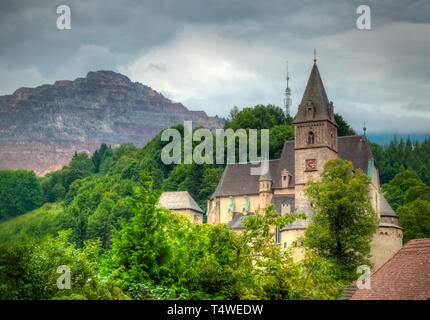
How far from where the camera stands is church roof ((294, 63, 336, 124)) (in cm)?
7812

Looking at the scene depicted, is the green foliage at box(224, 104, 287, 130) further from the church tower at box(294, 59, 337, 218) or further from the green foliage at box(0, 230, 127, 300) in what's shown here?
the green foliage at box(0, 230, 127, 300)

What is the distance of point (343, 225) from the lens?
2477 inches

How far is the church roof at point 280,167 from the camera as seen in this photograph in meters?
80.4

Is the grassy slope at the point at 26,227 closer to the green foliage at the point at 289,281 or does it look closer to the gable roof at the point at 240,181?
the green foliage at the point at 289,281

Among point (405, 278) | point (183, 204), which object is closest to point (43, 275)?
point (405, 278)

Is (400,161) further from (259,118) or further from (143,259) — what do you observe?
(143,259)

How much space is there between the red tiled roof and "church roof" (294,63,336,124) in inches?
2067

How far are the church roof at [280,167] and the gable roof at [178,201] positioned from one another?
12.0 meters

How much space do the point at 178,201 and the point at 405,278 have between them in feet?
265

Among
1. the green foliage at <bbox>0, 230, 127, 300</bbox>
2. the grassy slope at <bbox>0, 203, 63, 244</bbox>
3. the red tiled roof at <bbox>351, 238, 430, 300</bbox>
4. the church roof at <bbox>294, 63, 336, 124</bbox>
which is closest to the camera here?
the grassy slope at <bbox>0, 203, 63, 244</bbox>

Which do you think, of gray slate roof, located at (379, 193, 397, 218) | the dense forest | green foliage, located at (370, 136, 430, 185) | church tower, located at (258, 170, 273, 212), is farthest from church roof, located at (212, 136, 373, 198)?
green foliage, located at (370, 136, 430, 185)

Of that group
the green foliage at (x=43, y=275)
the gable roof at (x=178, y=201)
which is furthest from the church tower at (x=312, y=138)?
the green foliage at (x=43, y=275)

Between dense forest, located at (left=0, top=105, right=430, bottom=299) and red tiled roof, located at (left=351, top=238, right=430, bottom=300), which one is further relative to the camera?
red tiled roof, located at (left=351, top=238, right=430, bottom=300)
